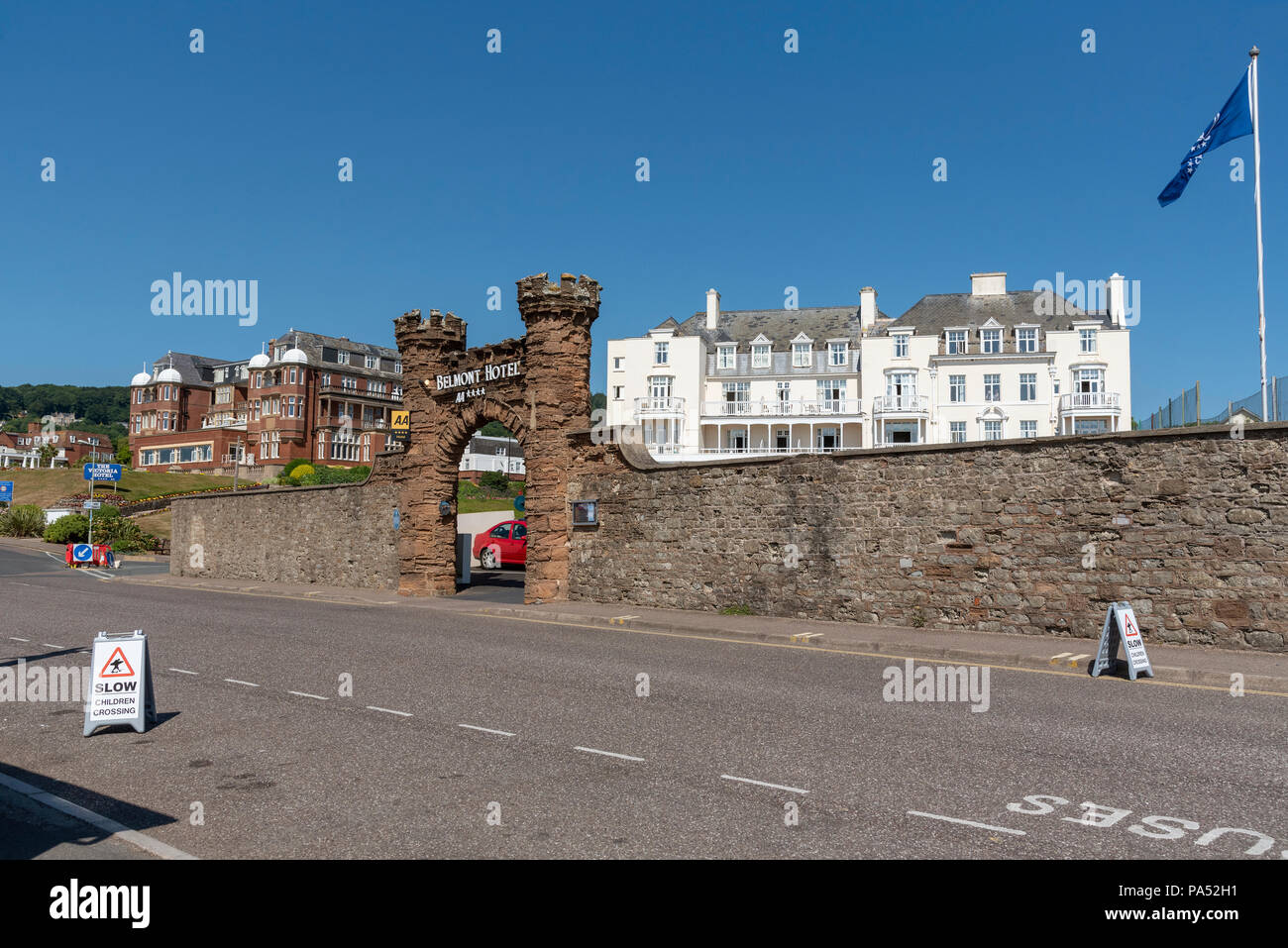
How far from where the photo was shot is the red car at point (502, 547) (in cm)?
3319

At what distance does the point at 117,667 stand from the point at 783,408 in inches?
2608

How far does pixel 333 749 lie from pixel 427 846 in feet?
8.57

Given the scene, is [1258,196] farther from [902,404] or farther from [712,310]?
[712,310]

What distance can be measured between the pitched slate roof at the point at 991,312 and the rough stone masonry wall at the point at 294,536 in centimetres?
4924

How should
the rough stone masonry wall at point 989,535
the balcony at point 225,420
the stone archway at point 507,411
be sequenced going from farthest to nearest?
1. the balcony at point 225,420
2. the stone archway at point 507,411
3. the rough stone masonry wall at point 989,535

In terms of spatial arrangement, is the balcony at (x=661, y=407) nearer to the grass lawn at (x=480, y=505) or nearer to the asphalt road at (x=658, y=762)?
the grass lawn at (x=480, y=505)

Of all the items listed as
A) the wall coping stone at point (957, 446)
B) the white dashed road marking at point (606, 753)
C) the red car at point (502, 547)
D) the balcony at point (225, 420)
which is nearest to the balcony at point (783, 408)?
the red car at point (502, 547)

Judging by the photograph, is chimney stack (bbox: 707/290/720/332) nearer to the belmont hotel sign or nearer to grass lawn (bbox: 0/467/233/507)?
grass lawn (bbox: 0/467/233/507)

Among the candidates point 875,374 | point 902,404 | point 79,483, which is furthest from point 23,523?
point 902,404

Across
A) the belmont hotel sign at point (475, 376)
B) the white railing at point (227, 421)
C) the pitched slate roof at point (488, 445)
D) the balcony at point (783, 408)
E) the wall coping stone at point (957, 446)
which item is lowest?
the wall coping stone at point (957, 446)


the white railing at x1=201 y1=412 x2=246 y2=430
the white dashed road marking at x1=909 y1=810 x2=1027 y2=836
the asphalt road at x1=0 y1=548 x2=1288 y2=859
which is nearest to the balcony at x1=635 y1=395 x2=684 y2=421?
the white railing at x1=201 y1=412 x2=246 y2=430

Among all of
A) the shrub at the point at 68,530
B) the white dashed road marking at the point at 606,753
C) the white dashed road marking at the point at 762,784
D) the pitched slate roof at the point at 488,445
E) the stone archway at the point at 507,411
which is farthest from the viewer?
the pitched slate roof at the point at 488,445
